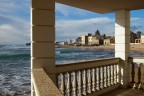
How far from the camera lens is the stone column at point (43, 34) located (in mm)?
4023

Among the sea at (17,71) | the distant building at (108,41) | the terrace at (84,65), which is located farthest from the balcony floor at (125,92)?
the distant building at (108,41)

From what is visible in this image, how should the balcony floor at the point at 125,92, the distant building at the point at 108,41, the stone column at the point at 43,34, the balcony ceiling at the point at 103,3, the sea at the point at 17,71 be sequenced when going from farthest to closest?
1. the distant building at the point at 108,41
2. the sea at the point at 17,71
3. the balcony floor at the point at 125,92
4. the balcony ceiling at the point at 103,3
5. the stone column at the point at 43,34

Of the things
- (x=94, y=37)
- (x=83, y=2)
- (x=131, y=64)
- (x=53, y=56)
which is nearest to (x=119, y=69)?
(x=131, y=64)

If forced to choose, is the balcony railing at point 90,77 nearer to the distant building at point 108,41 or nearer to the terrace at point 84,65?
the terrace at point 84,65

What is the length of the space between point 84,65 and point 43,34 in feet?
5.92

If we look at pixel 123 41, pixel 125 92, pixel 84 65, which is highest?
pixel 123 41

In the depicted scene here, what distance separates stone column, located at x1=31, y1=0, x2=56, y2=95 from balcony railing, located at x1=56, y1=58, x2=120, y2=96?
19.4 inches

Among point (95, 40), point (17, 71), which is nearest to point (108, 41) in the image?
point (95, 40)

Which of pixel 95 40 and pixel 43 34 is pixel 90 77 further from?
pixel 95 40

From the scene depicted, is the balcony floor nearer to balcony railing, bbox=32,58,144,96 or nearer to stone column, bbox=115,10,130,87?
balcony railing, bbox=32,58,144,96

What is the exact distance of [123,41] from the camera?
23.8 ft

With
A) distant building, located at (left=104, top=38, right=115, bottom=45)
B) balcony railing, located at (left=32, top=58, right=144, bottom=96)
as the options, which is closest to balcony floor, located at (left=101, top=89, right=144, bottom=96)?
balcony railing, located at (left=32, top=58, right=144, bottom=96)

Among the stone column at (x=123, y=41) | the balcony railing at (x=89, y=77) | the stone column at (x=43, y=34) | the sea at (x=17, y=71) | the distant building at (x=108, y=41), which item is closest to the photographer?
the stone column at (x=43, y=34)

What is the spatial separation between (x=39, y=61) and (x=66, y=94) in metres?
1.25
